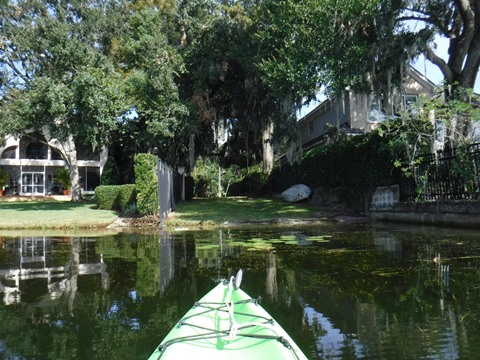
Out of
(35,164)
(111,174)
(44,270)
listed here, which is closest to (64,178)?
(35,164)

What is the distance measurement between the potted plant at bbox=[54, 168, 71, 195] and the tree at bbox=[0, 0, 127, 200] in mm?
10632

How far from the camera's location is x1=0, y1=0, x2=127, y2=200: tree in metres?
20.2

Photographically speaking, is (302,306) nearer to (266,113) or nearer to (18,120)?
(266,113)

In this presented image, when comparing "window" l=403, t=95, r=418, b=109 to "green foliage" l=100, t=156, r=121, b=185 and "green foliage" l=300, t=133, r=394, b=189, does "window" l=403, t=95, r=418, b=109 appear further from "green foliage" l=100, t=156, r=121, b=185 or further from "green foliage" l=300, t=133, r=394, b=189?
"green foliage" l=100, t=156, r=121, b=185

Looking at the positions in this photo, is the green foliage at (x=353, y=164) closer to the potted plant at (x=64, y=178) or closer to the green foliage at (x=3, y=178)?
the potted plant at (x=64, y=178)

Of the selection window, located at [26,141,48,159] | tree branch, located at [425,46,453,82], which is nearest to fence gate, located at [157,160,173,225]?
tree branch, located at [425,46,453,82]

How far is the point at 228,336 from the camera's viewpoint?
2.73 meters

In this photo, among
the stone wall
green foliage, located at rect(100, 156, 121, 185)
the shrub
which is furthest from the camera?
the shrub

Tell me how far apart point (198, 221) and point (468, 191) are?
8635 mm

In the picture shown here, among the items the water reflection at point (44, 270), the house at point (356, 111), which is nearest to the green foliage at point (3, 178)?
the house at point (356, 111)

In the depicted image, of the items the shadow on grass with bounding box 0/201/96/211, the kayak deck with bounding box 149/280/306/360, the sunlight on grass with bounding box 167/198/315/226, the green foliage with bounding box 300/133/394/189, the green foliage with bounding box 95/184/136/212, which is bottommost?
the kayak deck with bounding box 149/280/306/360

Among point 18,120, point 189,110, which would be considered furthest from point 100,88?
point 18,120

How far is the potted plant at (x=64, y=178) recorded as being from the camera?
1531 inches

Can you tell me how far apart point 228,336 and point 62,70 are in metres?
22.6
